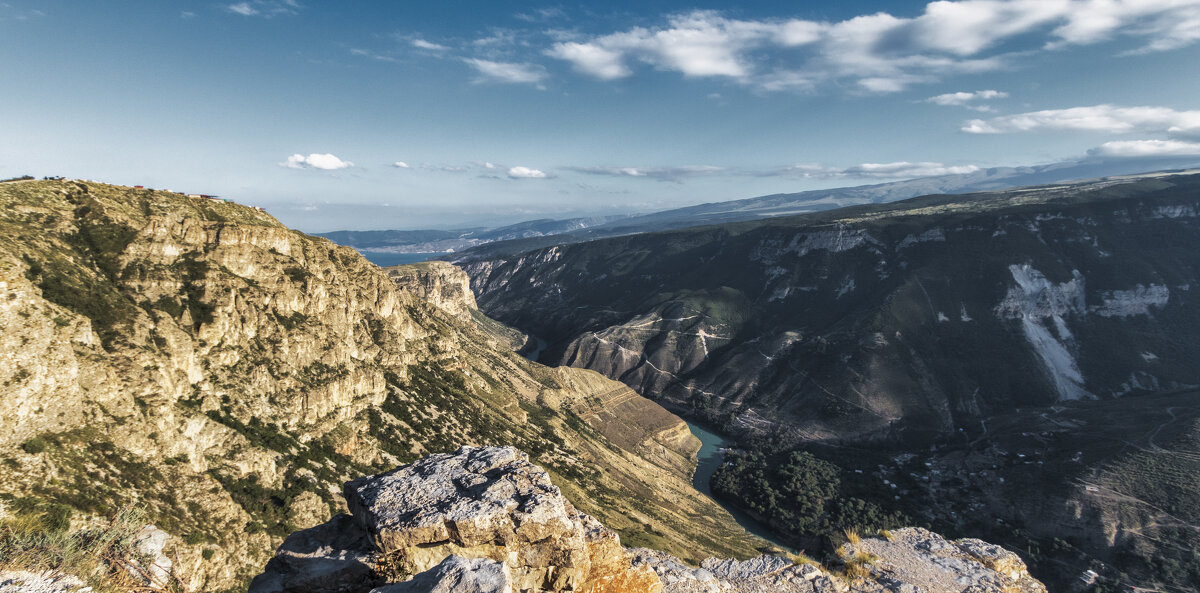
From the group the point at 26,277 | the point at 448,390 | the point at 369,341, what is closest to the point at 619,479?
the point at 448,390

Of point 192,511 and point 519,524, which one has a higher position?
point 519,524

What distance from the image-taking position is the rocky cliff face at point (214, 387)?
1752 inches

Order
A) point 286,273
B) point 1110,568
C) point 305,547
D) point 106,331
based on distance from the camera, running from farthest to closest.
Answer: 1. point 1110,568
2. point 286,273
3. point 106,331
4. point 305,547

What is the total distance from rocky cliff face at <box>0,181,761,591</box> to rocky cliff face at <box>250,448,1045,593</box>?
21.6 meters

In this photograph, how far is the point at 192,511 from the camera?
47844 mm

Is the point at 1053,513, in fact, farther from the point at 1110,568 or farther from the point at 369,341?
the point at 369,341

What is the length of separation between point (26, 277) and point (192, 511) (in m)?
31.0

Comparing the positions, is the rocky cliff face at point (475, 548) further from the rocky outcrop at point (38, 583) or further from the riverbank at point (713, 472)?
the riverbank at point (713, 472)

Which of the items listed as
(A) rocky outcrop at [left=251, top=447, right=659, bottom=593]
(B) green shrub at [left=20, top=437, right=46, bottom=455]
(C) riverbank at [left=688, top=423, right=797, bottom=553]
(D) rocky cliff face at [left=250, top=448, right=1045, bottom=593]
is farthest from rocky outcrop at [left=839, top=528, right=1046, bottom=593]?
(C) riverbank at [left=688, top=423, right=797, bottom=553]

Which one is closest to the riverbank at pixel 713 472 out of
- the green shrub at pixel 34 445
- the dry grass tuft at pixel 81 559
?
the dry grass tuft at pixel 81 559

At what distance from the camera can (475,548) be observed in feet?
45.4

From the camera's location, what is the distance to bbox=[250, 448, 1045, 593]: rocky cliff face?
13156 millimetres

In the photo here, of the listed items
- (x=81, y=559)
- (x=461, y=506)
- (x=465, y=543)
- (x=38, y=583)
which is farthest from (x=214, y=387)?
(x=465, y=543)

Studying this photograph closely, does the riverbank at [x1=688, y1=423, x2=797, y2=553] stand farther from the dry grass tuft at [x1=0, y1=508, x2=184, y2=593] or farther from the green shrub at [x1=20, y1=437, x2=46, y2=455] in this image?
the green shrub at [x1=20, y1=437, x2=46, y2=455]
